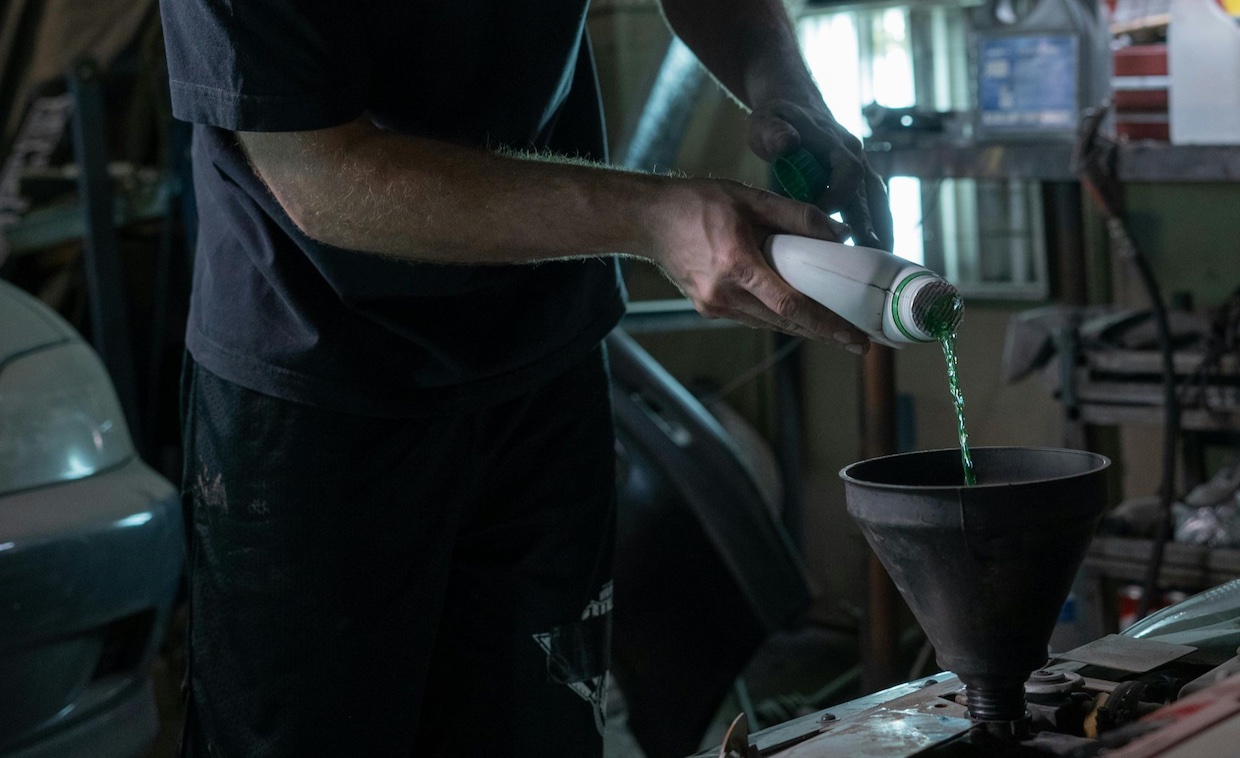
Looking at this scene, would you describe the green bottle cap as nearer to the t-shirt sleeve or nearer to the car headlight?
the t-shirt sleeve

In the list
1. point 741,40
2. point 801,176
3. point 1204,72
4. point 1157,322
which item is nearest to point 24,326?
point 741,40

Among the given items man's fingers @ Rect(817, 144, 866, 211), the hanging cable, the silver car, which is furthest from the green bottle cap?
the hanging cable

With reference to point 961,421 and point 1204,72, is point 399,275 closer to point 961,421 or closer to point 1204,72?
point 961,421

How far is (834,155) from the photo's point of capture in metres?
1.26

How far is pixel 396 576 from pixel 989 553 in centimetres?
63

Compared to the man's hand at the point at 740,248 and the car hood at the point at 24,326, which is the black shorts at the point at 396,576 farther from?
the car hood at the point at 24,326

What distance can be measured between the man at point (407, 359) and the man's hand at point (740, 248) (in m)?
0.01

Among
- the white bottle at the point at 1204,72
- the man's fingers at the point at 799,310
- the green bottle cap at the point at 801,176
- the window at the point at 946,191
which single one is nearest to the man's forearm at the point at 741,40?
the green bottle cap at the point at 801,176

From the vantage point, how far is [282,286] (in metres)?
1.28

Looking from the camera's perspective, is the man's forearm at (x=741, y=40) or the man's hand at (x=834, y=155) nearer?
the man's hand at (x=834, y=155)

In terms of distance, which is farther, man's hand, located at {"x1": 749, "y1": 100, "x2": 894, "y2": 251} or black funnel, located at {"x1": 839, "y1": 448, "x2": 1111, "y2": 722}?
man's hand, located at {"x1": 749, "y1": 100, "x2": 894, "y2": 251}

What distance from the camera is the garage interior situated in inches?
41.3

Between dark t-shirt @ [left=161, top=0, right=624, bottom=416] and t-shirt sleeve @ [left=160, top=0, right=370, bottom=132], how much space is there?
0.03 meters

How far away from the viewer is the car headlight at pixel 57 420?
175 cm
